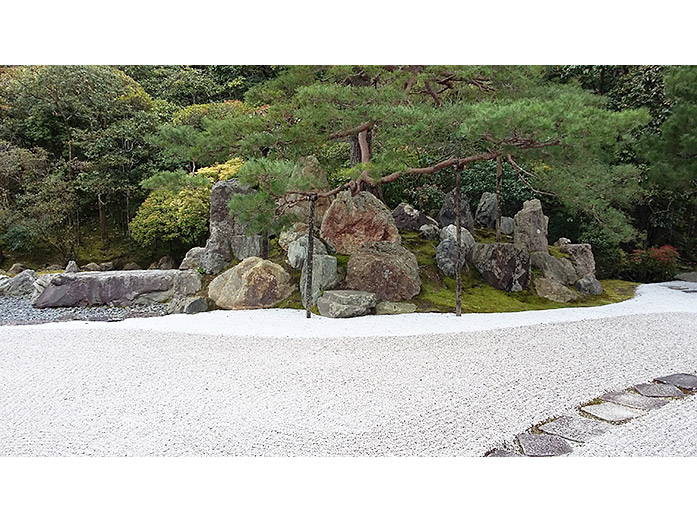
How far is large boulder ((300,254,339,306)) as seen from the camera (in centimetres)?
526

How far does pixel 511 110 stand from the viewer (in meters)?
3.88

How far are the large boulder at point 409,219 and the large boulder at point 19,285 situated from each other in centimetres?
490

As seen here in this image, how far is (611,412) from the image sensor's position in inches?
108

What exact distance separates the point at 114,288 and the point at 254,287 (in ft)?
6.39

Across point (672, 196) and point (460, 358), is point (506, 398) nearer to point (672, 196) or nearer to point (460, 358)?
point (460, 358)

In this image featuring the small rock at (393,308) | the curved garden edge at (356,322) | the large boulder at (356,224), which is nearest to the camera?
the curved garden edge at (356,322)

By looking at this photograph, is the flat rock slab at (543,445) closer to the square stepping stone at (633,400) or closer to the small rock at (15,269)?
the square stepping stone at (633,400)

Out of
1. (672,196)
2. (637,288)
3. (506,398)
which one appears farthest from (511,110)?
(672,196)

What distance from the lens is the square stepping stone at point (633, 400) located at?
283 cm

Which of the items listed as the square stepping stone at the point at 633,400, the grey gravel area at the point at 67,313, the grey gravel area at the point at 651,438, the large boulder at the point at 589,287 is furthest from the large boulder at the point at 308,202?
the grey gravel area at the point at 651,438

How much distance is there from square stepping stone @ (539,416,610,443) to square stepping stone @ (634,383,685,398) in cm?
64

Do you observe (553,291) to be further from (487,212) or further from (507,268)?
(487,212)

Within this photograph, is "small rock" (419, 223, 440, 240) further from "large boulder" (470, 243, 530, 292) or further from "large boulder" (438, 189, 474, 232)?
"large boulder" (470, 243, 530, 292)

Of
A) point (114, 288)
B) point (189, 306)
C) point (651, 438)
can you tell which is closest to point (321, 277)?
point (189, 306)
